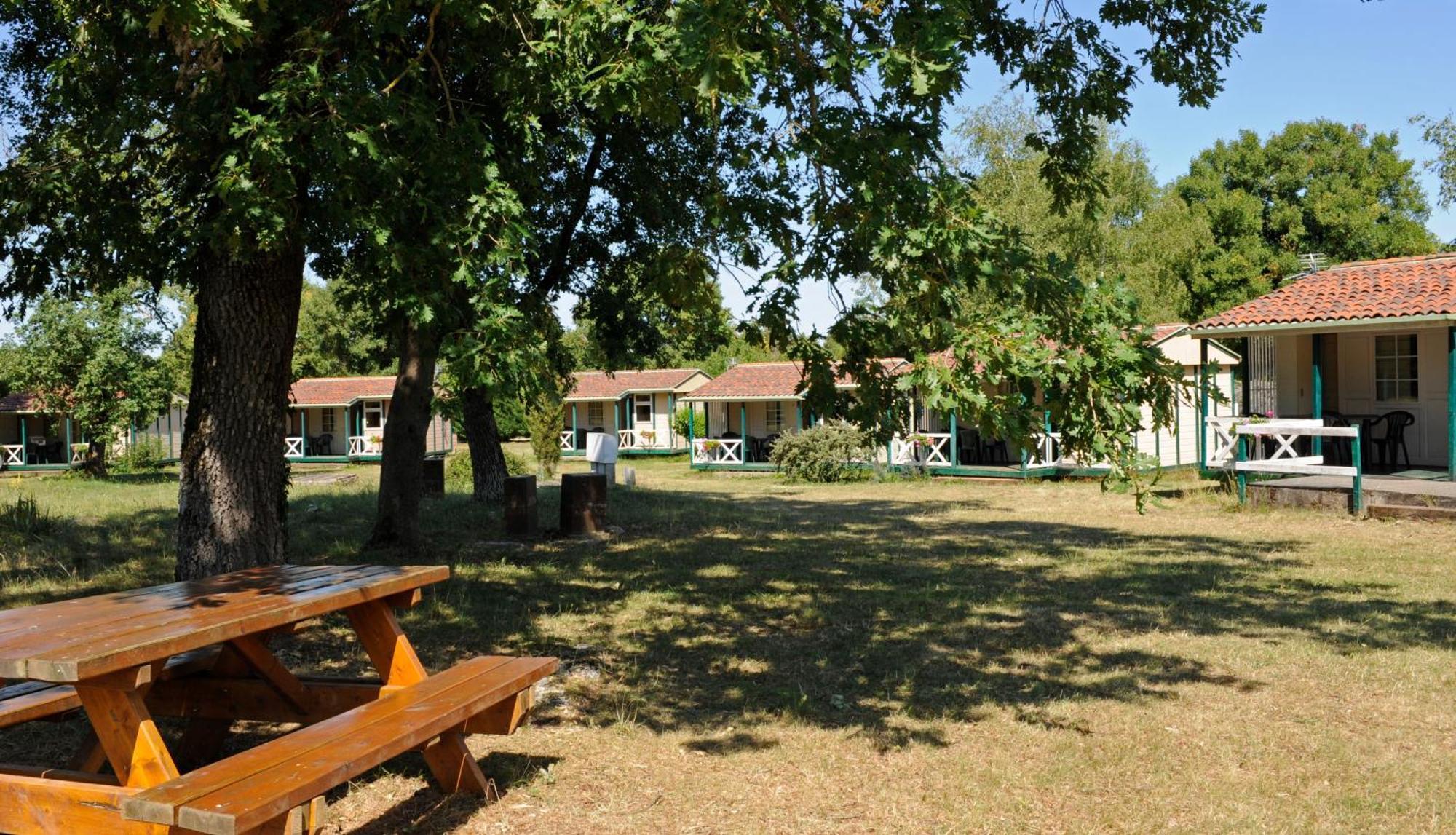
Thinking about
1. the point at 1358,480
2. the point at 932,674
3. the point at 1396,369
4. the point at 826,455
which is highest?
the point at 1396,369

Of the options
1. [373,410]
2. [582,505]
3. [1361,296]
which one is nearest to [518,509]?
[582,505]

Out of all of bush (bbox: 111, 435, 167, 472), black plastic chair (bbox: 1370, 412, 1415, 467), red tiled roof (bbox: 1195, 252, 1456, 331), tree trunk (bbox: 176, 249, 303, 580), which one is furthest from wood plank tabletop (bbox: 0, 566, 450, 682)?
bush (bbox: 111, 435, 167, 472)

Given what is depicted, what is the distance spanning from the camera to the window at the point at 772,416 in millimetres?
36625

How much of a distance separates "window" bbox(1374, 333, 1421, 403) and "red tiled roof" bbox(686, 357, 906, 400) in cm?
1729

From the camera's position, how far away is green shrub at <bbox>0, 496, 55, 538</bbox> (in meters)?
13.4

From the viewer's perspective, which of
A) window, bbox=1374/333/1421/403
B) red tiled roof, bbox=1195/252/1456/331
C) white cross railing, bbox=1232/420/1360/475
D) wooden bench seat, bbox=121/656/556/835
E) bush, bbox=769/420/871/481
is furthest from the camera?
bush, bbox=769/420/871/481

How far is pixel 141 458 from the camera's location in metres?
36.5

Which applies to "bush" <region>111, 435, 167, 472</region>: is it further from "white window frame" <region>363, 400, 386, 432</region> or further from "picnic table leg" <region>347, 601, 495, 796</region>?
"picnic table leg" <region>347, 601, 495, 796</region>

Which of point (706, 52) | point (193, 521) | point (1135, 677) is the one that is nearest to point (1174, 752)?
point (1135, 677)

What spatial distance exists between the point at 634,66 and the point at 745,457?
94.2 ft

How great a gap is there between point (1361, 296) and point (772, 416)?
2163 centimetres

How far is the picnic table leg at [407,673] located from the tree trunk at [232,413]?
281 cm

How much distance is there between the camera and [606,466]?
2178 centimetres

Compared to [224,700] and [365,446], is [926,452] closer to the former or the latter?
[224,700]
